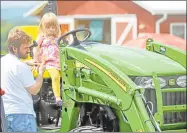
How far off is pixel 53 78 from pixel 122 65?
892mm

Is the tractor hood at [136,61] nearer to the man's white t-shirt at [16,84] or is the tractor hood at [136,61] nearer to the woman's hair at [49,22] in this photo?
the woman's hair at [49,22]

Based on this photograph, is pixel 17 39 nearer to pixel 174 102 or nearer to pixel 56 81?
pixel 56 81

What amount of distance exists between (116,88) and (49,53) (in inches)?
43.3

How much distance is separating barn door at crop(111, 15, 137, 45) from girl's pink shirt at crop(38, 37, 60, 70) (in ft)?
49.4

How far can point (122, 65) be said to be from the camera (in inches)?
219

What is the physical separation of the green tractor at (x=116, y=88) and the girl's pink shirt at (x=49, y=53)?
13 cm

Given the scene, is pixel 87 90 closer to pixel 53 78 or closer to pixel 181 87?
pixel 53 78

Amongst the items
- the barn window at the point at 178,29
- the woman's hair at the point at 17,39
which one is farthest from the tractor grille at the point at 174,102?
the barn window at the point at 178,29

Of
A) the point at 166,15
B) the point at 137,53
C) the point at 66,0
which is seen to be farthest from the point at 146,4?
the point at 137,53

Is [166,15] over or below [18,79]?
over

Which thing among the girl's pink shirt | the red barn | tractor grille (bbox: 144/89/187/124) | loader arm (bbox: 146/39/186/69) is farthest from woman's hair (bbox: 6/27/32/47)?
the red barn

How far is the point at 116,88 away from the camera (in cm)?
518

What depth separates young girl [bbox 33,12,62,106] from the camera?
5848mm

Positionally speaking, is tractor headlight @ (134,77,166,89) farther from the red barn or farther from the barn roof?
the barn roof
